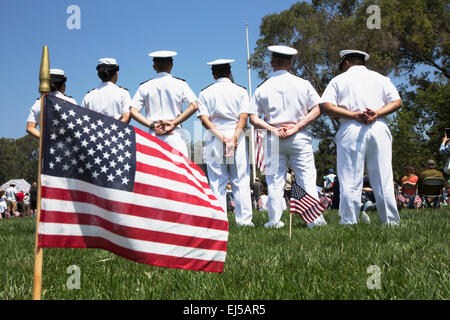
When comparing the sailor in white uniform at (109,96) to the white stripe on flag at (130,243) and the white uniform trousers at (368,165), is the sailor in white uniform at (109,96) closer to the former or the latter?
the white uniform trousers at (368,165)

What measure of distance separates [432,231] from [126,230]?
3751mm

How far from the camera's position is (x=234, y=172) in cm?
692

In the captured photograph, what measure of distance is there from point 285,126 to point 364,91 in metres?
1.13

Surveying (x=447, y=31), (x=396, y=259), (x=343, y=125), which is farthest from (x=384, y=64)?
(x=396, y=259)

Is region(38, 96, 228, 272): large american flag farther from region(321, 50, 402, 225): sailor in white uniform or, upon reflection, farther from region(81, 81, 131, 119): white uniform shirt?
region(81, 81, 131, 119): white uniform shirt

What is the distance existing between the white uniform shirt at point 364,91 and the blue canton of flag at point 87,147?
415cm

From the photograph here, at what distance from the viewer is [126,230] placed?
8.13 ft

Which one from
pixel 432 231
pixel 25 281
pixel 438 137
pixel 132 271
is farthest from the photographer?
pixel 438 137

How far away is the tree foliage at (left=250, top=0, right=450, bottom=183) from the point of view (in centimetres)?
2619

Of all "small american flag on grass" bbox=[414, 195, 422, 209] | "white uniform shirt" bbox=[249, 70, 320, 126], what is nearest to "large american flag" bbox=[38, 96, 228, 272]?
"white uniform shirt" bbox=[249, 70, 320, 126]

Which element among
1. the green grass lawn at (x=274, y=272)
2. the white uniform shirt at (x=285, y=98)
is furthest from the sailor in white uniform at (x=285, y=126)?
the green grass lawn at (x=274, y=272)

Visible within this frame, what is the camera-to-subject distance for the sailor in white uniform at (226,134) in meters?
6.79
